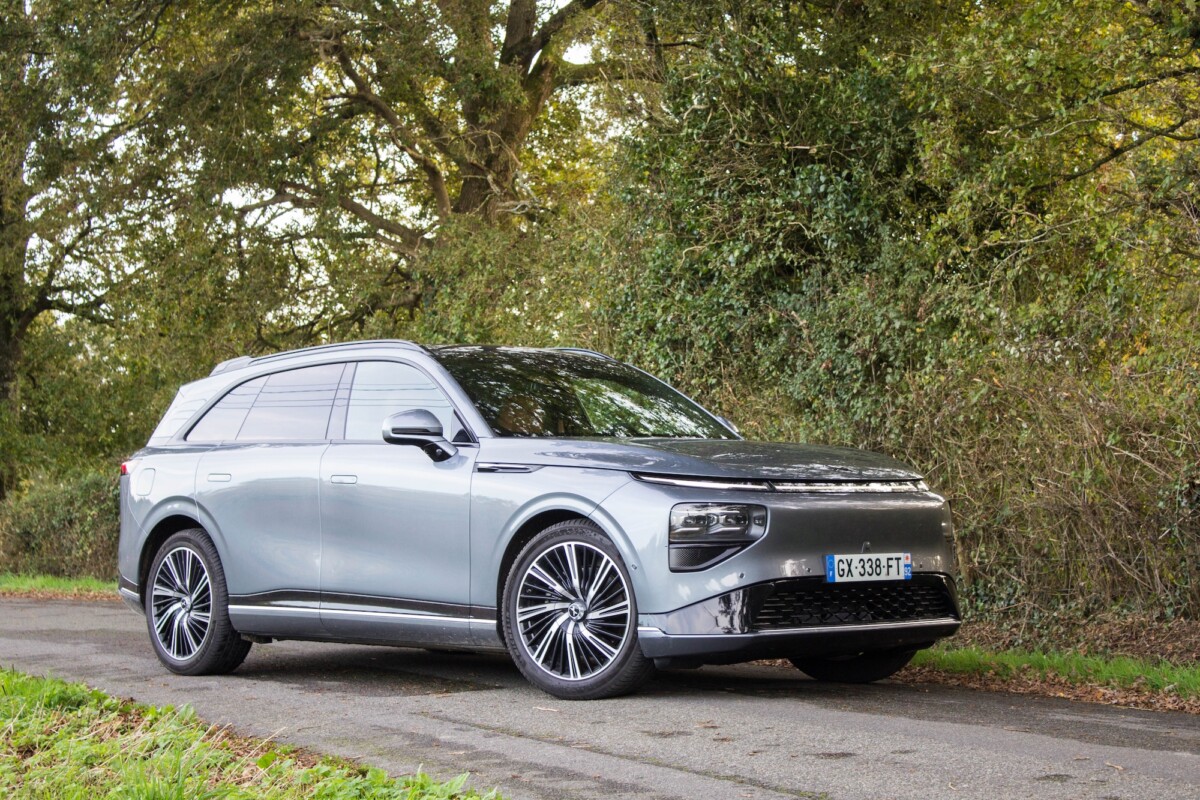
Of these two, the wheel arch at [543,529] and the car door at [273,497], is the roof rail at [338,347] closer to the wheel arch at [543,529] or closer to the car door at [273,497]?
the car door at [273,497]

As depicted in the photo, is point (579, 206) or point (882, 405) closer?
point (882, 405)

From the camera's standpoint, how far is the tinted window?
8.16m

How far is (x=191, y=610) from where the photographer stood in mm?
8422

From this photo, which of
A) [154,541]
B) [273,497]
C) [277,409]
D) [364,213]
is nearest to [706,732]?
[273,497]

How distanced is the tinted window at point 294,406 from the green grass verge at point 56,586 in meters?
9.23

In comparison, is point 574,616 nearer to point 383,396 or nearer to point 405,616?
→ point 405,616

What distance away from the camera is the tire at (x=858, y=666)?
738cm

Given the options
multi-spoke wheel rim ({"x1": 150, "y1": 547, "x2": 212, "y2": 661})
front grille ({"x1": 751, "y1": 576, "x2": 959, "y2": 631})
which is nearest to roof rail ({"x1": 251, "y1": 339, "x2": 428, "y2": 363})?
multi-spoke wheel rim ({"x1": 150, "y1": 547, "x2": 212, "y2": 661})

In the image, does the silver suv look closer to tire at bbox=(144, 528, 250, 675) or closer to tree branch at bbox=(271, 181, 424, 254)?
tire at bbox=(144, 528, 250, 675)

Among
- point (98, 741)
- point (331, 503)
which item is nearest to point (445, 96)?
point (331, 503)

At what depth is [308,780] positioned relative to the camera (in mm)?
4859

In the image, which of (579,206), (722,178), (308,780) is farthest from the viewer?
(579,206)

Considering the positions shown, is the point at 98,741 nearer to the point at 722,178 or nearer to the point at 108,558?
the point at 722,178

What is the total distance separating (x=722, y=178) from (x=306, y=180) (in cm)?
1016
